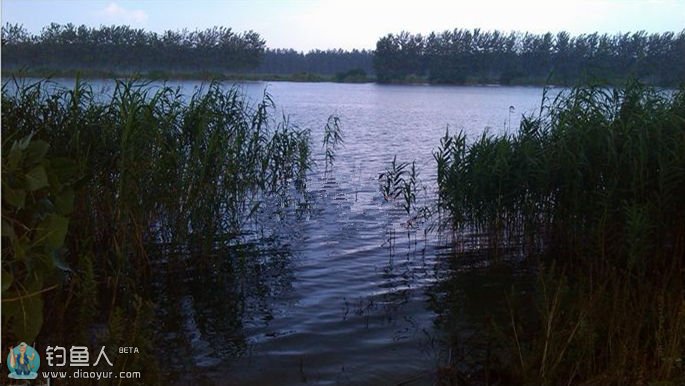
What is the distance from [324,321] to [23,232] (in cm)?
392

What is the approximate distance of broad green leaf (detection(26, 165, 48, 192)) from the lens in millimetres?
2994

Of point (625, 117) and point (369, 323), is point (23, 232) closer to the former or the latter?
point (369, 323)

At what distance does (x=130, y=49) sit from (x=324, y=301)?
52.3m

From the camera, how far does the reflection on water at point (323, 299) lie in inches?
219

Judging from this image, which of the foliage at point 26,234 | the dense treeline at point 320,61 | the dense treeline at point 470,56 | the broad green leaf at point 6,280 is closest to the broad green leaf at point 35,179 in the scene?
the foliage at point 26,234

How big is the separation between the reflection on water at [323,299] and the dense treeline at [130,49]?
37.6 ft

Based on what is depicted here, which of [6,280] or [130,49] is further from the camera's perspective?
[130,49]

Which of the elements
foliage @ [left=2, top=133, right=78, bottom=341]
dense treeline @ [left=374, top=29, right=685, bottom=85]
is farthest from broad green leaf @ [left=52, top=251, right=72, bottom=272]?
dense treeline @ [left=374, top=29, right=685, bottom=85]

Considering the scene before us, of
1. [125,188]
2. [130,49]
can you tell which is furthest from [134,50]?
[125,188]

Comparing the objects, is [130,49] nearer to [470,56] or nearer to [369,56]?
[470,56]

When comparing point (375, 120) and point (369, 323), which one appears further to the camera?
point (375, 120)

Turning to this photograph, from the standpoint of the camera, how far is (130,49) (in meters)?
54.6

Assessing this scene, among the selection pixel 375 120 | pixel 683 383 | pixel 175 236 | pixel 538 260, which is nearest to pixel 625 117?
pixel 538 260

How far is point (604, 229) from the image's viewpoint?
7.30m
